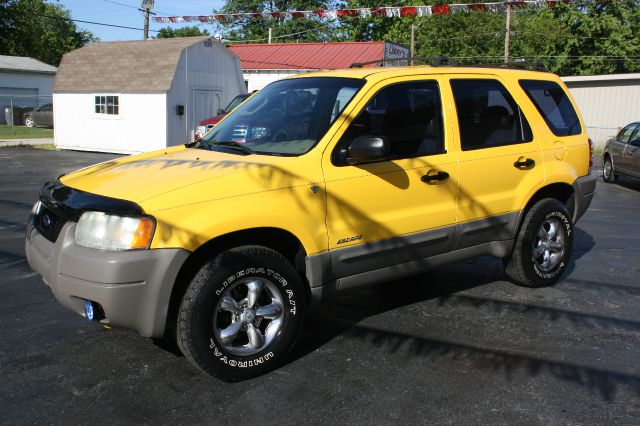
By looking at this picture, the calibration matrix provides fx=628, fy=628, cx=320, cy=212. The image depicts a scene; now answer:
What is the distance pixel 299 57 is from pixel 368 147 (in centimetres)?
2925

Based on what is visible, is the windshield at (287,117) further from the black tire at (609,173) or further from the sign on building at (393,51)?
the sign on building at (393,51)

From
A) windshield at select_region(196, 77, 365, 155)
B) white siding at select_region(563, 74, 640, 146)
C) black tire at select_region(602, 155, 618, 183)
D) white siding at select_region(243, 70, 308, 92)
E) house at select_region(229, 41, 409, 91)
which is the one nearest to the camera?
windshield at select_region(196, 77, 365, 155)

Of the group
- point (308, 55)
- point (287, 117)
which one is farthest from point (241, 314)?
point (308, 55)

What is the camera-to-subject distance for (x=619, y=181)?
15523 mm

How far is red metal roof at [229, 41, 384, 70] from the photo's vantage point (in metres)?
30.0

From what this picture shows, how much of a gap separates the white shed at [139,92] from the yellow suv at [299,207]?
16.2 metres

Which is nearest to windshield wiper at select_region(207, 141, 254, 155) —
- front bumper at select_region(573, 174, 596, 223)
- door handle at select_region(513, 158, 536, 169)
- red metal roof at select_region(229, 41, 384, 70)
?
door handle at select_region(513, 158, 536, 169)

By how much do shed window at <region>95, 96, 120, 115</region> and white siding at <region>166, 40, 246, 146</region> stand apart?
225 centimetres

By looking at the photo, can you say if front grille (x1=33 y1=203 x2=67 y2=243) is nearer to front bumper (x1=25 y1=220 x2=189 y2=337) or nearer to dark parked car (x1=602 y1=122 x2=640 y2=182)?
front bumper (x1=25 y1=220 x2=189 y2=337)

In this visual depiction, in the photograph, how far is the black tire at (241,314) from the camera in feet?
11.9

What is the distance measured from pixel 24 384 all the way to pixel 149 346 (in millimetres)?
865

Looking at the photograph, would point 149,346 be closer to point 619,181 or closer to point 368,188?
point 368,188

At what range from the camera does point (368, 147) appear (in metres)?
4.09

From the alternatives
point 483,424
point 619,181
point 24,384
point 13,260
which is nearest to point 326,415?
point 483,424
